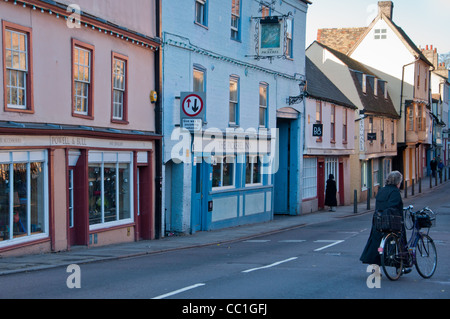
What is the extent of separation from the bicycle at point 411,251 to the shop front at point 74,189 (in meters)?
8.03

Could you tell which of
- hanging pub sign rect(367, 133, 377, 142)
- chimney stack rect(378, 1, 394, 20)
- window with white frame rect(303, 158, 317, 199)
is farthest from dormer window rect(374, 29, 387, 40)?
window with white frame rect(303, 158, 317, 199)

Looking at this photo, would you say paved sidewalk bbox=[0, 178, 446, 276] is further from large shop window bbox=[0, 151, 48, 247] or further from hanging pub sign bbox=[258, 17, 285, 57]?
hanging pub sign bbox=[258, 17, 285, 57]

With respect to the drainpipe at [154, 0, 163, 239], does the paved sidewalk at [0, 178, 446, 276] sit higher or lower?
lower

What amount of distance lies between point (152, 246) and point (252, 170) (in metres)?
9.92

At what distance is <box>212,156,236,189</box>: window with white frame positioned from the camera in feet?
77.7

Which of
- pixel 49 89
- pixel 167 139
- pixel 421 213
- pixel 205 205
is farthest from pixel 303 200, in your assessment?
pixel 421 213

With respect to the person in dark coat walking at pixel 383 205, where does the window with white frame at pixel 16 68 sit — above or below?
above

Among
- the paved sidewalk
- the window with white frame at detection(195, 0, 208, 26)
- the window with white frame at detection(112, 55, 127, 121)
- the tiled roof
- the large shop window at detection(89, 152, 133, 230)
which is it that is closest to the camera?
the paved sidewalk

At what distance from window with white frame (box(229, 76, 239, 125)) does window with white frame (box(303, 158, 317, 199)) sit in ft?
25.8

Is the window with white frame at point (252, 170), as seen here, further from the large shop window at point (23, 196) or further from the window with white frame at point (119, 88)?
the large shop window at point (23, 196)

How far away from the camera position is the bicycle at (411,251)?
10258 millimetres

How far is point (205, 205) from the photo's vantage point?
74.2 feet

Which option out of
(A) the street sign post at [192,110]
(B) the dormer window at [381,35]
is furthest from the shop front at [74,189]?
(B) the dormer window at [381,35]

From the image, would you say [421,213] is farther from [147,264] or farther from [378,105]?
[378,105]
